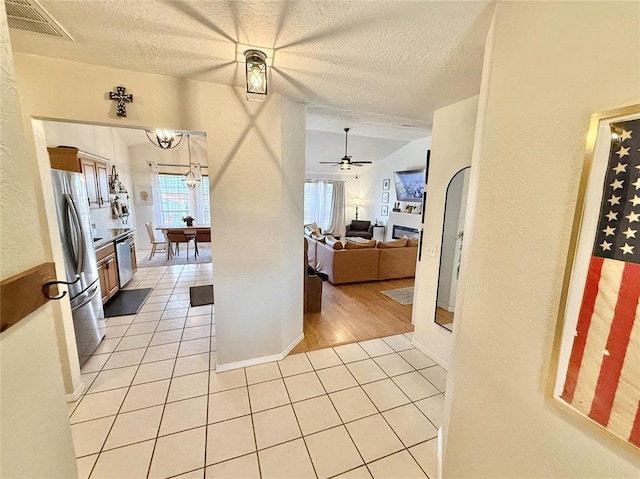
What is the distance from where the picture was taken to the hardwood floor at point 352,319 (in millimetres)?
2955

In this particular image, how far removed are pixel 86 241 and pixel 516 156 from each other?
3.24 metres

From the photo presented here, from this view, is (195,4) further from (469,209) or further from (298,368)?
(298,368)

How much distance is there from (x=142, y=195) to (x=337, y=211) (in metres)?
5.91

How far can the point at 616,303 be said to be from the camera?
2.46ft

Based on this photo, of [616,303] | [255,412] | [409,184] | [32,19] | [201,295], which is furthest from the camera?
[409,184]

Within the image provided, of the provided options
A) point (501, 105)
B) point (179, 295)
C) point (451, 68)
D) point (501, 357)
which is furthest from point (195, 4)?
point (179, 295)

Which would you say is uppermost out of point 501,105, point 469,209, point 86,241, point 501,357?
point 501,105

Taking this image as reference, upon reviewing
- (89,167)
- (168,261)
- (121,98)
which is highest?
(121,98)

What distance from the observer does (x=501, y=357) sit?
42.3 inches

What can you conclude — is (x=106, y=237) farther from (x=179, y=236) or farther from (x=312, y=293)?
(x=312, y=293)

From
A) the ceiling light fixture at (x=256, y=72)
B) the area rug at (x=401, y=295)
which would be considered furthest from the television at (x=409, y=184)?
the ceiling light fixture at (x=256, y=72)

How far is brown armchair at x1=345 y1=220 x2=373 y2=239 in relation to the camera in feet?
28.8

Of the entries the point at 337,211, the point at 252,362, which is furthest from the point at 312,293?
the point at 337,211

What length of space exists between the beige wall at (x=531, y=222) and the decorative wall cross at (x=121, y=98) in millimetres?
2207
